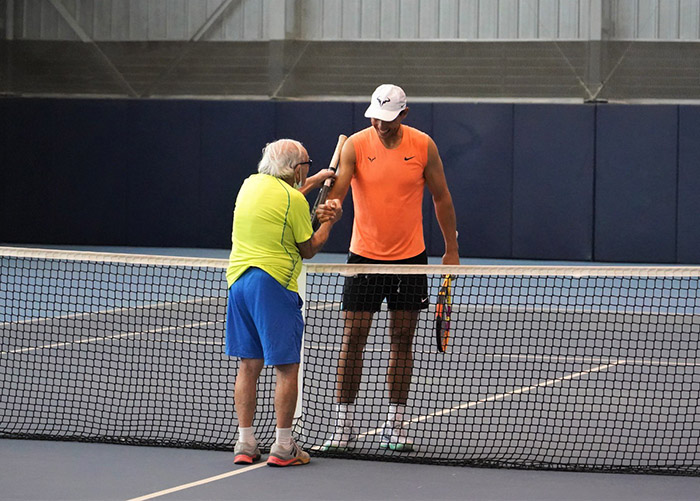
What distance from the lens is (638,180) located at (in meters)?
17.2

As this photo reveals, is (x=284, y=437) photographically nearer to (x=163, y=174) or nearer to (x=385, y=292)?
(x=385, y=292)

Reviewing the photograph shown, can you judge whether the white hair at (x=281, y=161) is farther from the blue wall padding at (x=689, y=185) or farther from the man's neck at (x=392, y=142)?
the blue wall padding at (x=689, y=185)

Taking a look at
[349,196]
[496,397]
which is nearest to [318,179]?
[496,397]

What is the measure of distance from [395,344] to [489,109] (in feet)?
40.1

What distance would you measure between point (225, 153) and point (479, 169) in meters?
4.28

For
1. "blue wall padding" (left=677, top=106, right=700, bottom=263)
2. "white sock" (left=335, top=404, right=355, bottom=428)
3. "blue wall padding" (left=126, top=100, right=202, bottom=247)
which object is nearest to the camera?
"white sock" (left=335, top=404, right=355, bottom=428)

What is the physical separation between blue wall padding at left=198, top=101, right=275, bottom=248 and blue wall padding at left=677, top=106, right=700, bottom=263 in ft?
21.4

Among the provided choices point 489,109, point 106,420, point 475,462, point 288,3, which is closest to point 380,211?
point 475,462

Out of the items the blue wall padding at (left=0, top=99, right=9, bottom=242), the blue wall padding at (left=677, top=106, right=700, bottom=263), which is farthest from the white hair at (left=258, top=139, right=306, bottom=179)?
the blue wall padding at (left=0, top=99, right=9, bottom=242)

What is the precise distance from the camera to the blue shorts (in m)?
5.39

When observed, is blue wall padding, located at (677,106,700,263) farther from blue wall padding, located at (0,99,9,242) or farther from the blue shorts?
the blue shorts

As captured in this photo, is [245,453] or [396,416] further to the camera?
[396,416]

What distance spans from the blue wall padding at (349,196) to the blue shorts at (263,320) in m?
12.4

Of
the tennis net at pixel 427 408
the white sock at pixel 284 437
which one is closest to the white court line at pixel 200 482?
the white sock at pixel 284 437
